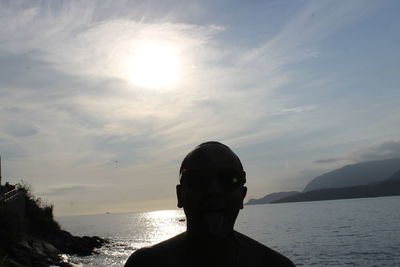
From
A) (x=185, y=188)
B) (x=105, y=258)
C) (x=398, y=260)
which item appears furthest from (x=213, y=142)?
(x=105, y=258)

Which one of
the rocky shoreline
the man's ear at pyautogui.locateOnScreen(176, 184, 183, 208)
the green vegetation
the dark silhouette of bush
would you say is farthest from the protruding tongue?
the dark silhouette of bush

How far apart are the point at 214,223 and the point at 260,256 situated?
39 centimetres

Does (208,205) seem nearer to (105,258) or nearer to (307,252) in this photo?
(105,258)

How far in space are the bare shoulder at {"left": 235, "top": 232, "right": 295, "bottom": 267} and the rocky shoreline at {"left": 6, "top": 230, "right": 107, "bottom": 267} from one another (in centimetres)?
2494

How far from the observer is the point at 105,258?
55.4 m

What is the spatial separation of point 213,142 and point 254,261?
70 centimetres

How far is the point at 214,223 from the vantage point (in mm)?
2078

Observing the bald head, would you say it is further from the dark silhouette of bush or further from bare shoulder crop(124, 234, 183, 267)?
the dark silhouette of bush

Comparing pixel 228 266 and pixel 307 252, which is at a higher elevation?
pixel 228 266

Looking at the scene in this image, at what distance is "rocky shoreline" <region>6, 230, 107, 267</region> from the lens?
96.9 ft

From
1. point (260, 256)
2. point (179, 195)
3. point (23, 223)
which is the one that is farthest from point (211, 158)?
point (23, 223)

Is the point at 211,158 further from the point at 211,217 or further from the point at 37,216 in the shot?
the point at 37,216

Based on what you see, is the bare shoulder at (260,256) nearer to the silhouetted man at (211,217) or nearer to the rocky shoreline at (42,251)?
the silhouetted man at (211,217)

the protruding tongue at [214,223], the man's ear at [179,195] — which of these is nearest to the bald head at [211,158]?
the man's ear at [179,195]
